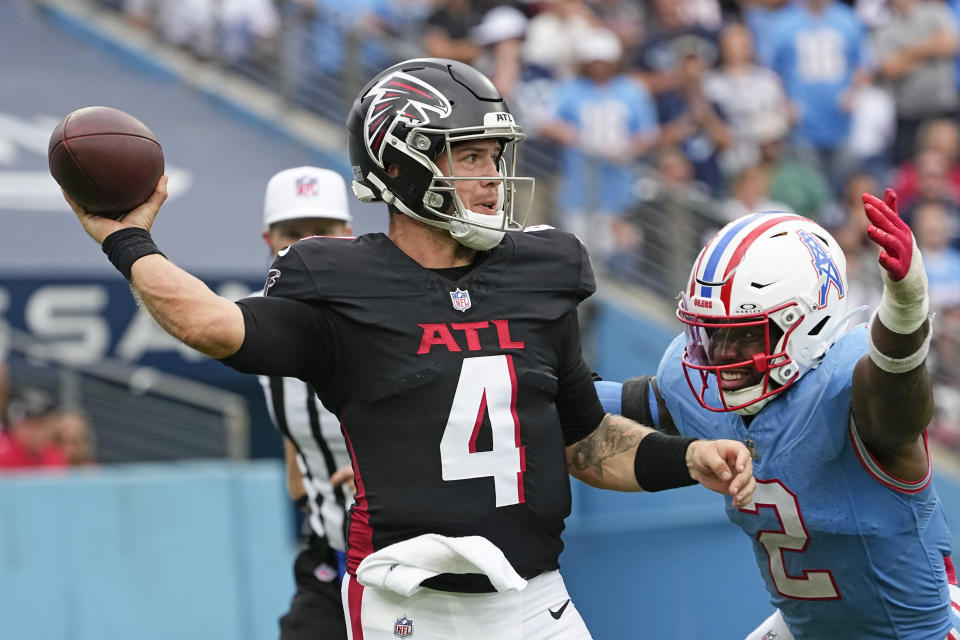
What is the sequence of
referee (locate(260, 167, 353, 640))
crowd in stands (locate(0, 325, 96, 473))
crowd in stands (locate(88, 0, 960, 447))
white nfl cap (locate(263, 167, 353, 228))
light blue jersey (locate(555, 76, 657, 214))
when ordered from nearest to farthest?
referee (locate(260, 167, 353, 640)) → white nfl cap (locate(263, 167, 353, 228)) → crowd in stands (locate(0, 325, 96, 473)) → crowd in stands (locate(88, 0, 960, 447)) → light blue jersey (locate(555, 76, 657, 214))

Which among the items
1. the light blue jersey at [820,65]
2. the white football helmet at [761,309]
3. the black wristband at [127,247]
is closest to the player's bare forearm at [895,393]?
the white football helmet at [761,309]

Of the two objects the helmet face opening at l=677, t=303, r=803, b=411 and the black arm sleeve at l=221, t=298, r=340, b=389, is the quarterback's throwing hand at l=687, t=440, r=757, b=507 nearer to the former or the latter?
the helmet face opening at l=677, t=303, r=803, b=411

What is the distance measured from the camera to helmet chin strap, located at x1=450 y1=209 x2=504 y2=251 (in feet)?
11.3

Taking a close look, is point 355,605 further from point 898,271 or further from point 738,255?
point 898,271

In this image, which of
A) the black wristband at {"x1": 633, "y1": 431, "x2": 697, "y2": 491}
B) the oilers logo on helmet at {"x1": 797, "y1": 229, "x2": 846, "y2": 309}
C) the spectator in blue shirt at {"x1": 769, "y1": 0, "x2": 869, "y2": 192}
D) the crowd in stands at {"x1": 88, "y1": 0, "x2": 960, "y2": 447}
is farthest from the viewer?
the spectator in blue shirt at {"x1": 769, "y1": 0, "x2": 869, "y2": 192}

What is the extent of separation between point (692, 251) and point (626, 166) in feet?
2.36

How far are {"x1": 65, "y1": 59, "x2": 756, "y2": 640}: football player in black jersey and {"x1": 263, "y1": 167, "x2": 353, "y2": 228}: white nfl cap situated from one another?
1560mm

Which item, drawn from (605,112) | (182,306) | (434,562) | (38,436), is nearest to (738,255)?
(434,562)

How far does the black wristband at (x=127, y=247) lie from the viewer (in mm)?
3135

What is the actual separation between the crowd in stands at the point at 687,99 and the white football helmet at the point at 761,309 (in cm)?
544

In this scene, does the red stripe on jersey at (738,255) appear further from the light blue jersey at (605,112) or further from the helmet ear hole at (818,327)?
the light blue jersey at (605,112)

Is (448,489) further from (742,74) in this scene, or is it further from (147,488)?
(742,74)

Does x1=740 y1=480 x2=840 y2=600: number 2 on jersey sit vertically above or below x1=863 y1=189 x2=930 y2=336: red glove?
below

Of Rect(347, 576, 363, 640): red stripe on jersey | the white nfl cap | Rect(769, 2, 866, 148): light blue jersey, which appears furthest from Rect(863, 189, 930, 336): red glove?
Rect(769, 2, 866, 148): light blue jersey
